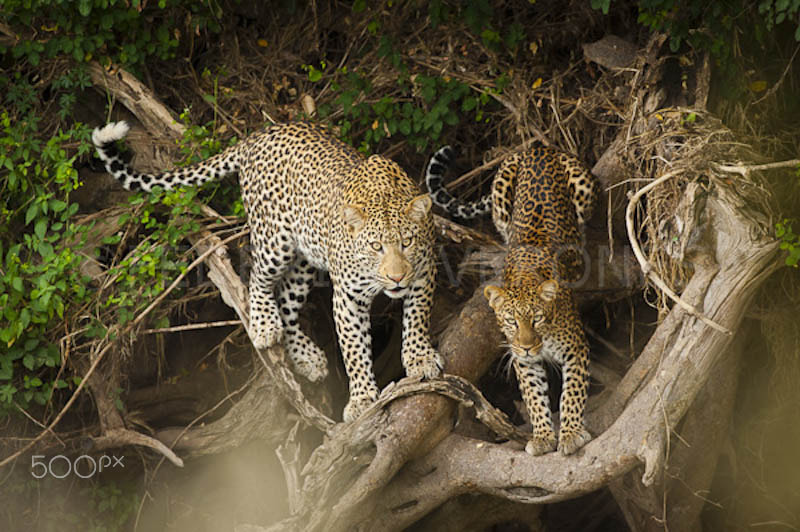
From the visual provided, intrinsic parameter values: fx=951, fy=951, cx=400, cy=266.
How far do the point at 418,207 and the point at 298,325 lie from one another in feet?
5.46

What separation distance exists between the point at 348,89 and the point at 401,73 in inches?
19.0

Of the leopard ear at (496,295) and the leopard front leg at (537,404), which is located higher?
the leopard ear at (496,295)

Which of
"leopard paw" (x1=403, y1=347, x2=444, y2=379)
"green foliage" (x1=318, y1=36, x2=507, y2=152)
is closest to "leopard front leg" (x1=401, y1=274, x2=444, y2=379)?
"leopard paw" (x1=403, y1=347, x2=444, y2=379)

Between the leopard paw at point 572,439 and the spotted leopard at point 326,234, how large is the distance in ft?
2.87

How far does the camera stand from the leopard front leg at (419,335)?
6.01 meters

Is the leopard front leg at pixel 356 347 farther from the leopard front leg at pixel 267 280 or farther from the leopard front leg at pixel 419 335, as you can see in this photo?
the leopard front leg at pixel 267 280

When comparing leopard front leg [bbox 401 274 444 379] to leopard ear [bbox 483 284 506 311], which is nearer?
leopard ear [bbox 483 284 506 311]

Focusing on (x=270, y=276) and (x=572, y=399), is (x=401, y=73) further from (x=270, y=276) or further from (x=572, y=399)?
(x=572, y=399)

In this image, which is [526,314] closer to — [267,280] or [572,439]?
[572,439]

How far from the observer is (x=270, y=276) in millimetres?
6695

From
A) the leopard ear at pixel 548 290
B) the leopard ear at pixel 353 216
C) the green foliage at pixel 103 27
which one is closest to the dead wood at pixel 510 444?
the leopard ear at pixel 548 290

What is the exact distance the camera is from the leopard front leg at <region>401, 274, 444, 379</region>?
237 inches

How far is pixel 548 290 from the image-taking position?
5.78m

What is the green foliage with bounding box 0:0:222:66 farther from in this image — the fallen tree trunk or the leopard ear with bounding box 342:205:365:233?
the fallen tree trunk
